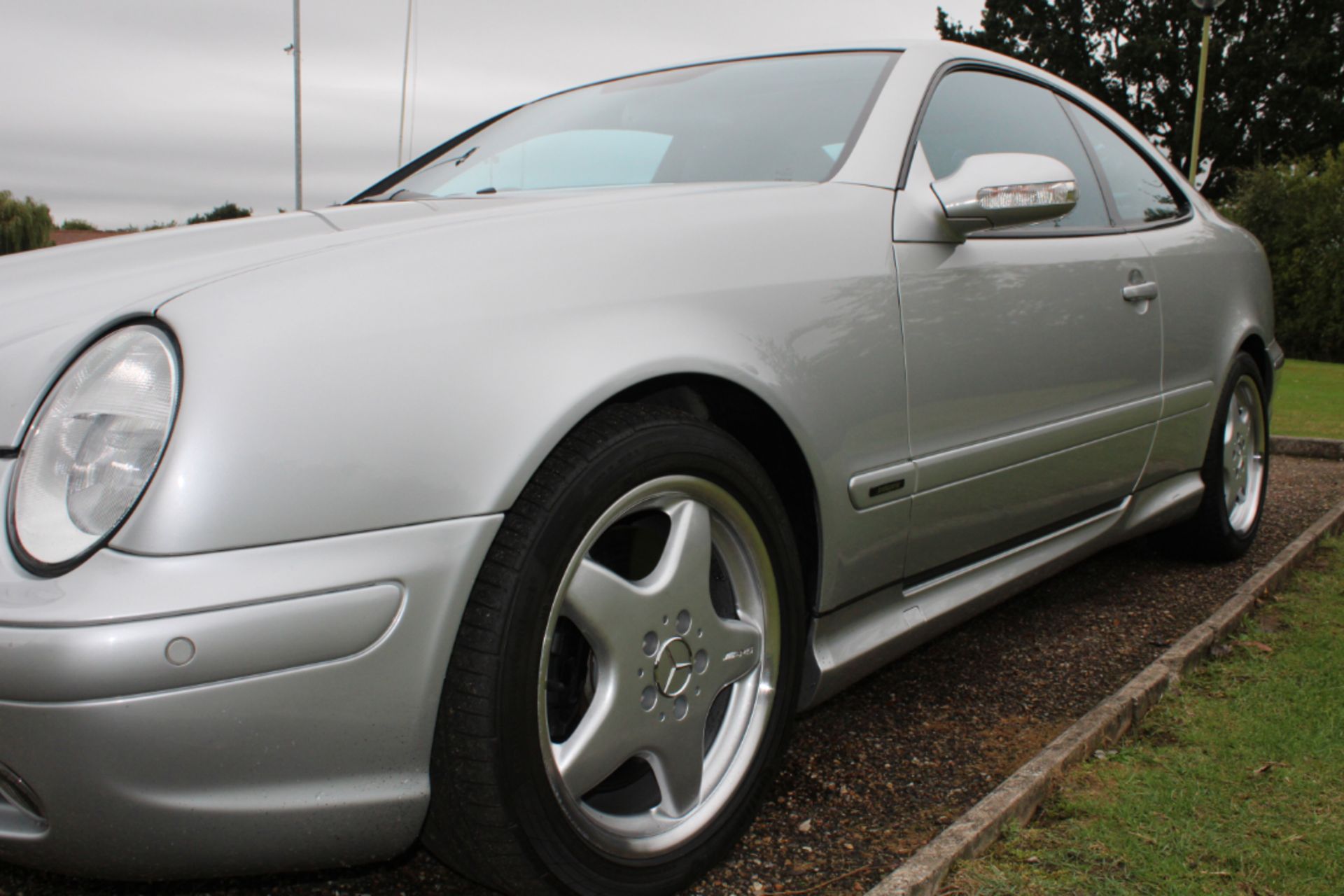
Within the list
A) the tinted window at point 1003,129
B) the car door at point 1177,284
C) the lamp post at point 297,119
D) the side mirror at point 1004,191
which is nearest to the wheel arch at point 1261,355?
the car door at point 1177,284

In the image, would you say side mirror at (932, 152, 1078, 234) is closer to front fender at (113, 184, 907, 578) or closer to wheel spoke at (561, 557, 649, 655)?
front fender at (113, 184, 907, 578)

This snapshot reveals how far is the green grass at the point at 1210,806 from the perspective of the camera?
5.61ft

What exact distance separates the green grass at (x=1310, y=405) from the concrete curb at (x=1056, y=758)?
2741mm

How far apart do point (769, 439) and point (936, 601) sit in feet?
2.09

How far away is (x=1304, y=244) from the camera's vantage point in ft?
74.4

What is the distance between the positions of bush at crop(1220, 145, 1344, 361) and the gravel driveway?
63.2ft

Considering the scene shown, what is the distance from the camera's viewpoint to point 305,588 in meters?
1.25

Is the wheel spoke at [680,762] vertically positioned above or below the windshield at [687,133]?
below

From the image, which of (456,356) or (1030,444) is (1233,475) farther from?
(456,356)

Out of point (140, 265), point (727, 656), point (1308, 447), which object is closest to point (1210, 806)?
point (727, 656)

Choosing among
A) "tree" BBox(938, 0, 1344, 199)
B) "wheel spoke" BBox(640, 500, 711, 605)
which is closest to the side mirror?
"wheel spoke" BBox(640, 500, 711, 605)

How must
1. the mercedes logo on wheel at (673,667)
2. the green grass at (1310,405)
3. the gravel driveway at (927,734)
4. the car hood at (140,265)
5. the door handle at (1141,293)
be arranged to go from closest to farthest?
the car hood at (140,265) < the mercedes logo on wheel at (673,667) < the gravel driveway at (927,734) < the door handle at (1141,293) < the green grass at (1310,405)

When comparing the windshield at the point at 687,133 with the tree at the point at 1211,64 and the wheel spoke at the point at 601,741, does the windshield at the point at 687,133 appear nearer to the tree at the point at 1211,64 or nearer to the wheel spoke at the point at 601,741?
the wheel spoke at the point at 601,741

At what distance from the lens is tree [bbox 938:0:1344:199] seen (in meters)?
28.9
